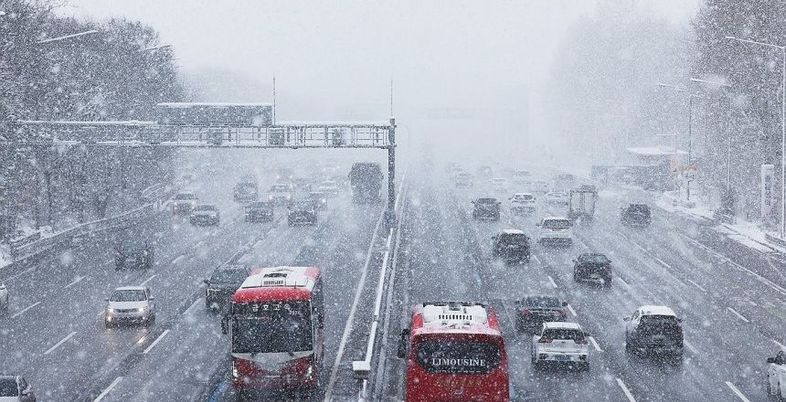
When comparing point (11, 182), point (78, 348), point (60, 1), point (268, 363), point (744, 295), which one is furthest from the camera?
point (60, 1)

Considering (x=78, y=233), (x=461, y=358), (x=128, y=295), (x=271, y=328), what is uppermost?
(x=461, y=358)

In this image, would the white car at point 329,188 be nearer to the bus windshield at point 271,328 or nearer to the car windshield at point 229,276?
the car windshield at point 229,276

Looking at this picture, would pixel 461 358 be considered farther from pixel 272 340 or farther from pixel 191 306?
pixel 191 306

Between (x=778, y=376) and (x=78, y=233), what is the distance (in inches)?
1856

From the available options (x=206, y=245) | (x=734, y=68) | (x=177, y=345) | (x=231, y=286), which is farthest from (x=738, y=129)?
(x=177, y=345)

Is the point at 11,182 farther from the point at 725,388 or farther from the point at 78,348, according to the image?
the point at 725,388

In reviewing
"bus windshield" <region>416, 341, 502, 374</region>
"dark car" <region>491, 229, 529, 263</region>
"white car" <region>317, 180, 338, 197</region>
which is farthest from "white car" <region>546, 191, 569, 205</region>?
"bus windshield" <region>416, 341, 502, 374</region>

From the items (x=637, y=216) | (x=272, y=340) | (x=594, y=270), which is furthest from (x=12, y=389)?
(x=637, y=216)

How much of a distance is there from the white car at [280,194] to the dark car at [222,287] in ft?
157

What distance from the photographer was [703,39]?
7144 centimetres

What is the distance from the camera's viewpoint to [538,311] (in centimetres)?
3030

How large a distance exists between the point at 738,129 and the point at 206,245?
129ft

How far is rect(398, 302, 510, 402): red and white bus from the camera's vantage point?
17.8 metres

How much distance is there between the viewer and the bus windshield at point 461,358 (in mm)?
17906
